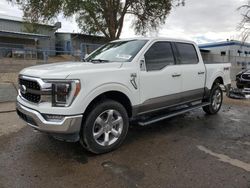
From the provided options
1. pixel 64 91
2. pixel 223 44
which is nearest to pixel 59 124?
pixel 64 91

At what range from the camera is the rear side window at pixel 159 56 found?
435 cm

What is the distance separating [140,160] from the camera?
3584mm

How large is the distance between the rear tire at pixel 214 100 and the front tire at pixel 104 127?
10.4 feet

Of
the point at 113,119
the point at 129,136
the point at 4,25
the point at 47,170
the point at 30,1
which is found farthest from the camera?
the point at 4,25

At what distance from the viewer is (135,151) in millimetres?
Answer: 3920

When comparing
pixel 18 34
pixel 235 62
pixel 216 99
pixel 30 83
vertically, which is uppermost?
pixel 18 34

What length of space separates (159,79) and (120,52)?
0.90 m

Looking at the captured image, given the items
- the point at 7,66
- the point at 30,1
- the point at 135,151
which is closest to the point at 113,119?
the point at 135,151

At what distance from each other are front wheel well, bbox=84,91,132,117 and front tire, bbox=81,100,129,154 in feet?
0.21

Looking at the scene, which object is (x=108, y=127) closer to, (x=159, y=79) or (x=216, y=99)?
(x=159, y=79)

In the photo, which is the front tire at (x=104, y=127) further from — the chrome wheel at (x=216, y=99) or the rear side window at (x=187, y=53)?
the chrome wheel at (x=216, y=99)

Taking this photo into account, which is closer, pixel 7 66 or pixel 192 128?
pixel 192 128

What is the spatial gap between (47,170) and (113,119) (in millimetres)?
1251

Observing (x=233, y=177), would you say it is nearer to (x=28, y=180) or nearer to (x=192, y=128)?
(x=192, y=128)
